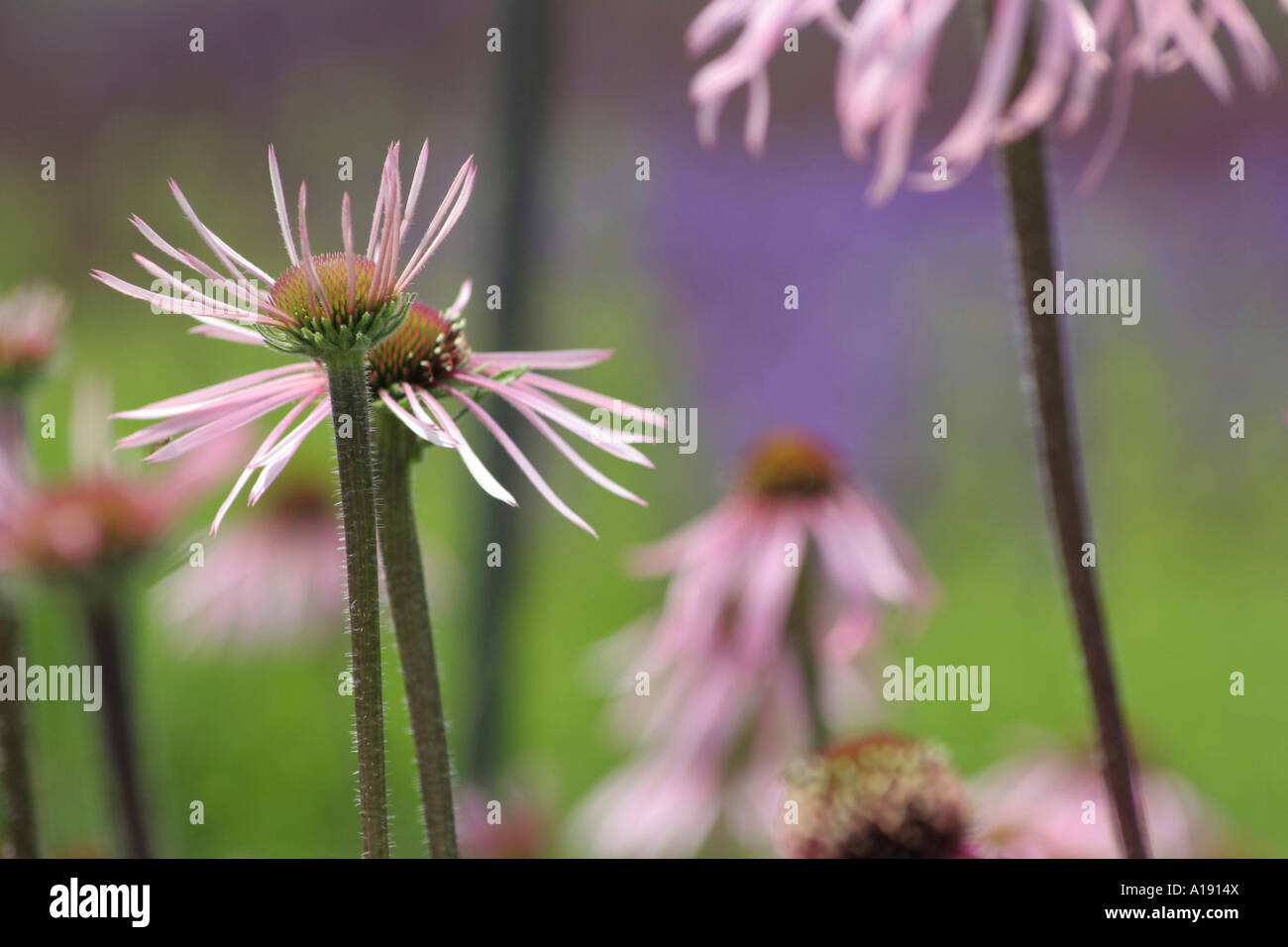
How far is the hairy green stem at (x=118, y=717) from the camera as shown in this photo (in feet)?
1.92

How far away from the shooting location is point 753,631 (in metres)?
0.79

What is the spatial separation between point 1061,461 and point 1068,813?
49cm

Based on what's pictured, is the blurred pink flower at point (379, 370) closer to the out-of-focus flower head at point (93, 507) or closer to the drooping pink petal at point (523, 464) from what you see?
the drooping pink petal at point (523, 464)

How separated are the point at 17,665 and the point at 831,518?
496 mm

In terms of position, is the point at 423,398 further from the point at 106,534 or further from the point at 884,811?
the point at 106,534

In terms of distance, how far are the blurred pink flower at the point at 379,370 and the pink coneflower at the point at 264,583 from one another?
3.30 feet

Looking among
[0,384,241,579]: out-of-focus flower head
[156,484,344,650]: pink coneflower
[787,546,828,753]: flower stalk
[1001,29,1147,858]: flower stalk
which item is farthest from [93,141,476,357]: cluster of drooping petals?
[156,484,344,650]: pink coneflower

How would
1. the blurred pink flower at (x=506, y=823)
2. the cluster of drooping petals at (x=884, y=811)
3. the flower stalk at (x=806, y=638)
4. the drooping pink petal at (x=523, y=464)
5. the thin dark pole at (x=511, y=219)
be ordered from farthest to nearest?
1. the thin dark pole at (x=511, y=219)
2. the blurred pink flower at (x=506, y=823)
3. the flower stalk at (x=806, y=638)
4. the cluster of drooping petals at (x=884, y=811)
5. the drooping pink petal at (x=523, y=464)

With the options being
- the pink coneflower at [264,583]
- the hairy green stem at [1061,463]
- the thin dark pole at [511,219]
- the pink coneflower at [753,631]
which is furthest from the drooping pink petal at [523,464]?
the pink coneflower at [264,583]

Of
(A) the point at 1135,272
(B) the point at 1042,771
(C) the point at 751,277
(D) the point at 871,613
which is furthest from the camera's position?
(C) the point at 751,277

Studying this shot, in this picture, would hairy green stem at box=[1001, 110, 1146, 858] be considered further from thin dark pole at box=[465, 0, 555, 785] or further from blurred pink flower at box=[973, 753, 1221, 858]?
thin dark pole at box=[465, 0, 555, 785]

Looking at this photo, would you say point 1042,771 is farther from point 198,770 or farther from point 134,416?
point 198,770
